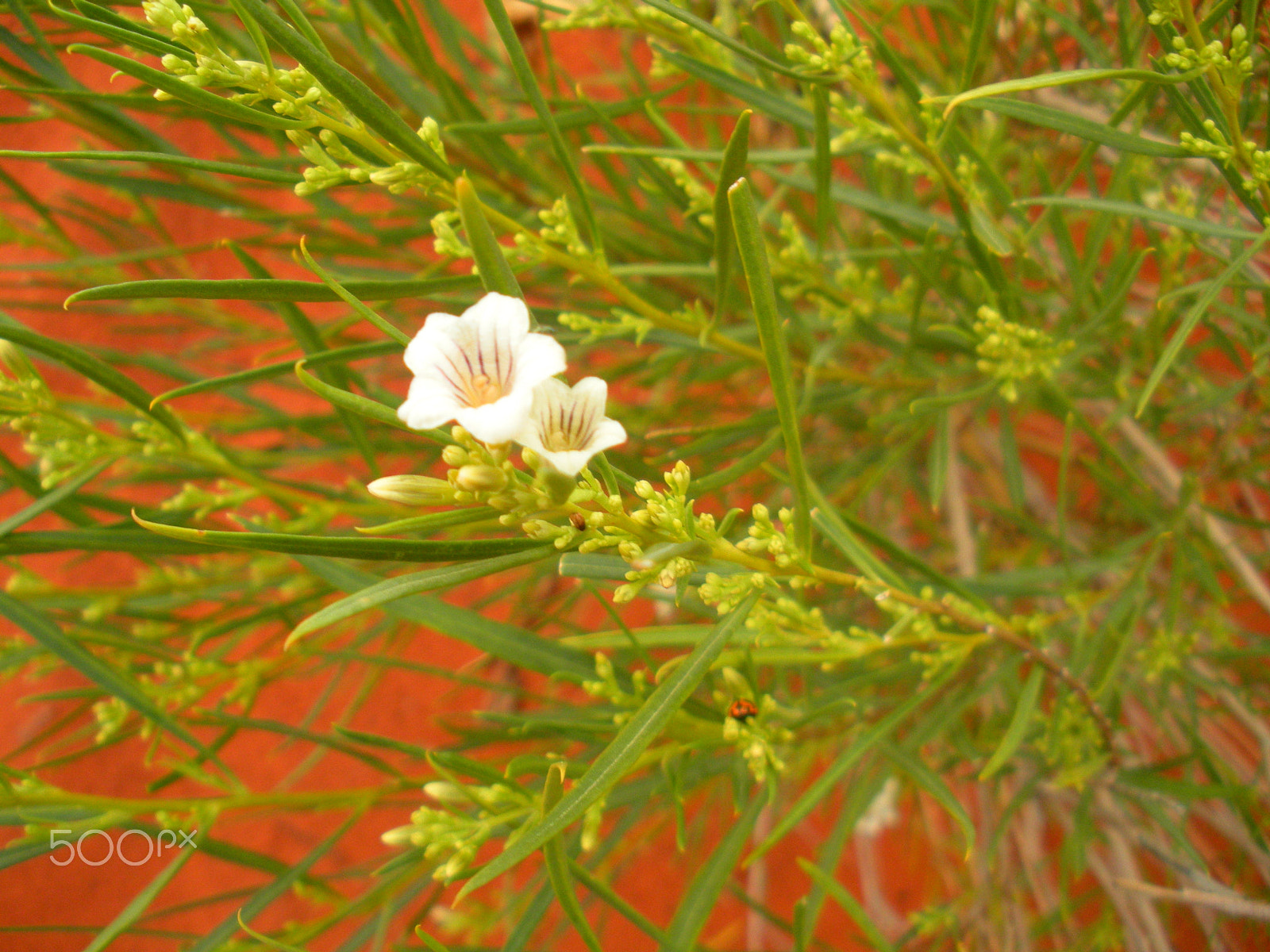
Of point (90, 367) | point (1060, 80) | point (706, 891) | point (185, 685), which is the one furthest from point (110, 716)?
point (1060, 80)

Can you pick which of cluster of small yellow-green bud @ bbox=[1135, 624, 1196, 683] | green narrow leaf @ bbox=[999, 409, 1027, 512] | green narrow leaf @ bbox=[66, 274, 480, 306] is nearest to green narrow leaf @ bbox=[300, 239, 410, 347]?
green narrow leaf @ bbox=[66, 274, 480, 306]

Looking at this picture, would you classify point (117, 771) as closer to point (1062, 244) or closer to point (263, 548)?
point (263, 548)

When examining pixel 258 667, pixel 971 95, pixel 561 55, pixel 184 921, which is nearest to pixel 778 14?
pixel 971 95

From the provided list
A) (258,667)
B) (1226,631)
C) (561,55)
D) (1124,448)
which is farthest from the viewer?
(561,55)

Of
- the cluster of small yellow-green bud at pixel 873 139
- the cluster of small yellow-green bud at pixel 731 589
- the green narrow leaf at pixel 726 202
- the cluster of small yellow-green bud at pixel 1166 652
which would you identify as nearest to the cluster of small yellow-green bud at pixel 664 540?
the cluster of small yellow-green bud at pixel 731 589

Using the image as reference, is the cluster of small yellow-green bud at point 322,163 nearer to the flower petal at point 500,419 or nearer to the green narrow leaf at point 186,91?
the green narrow leaf at point 186,91

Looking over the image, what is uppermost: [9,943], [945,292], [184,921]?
[945,292]

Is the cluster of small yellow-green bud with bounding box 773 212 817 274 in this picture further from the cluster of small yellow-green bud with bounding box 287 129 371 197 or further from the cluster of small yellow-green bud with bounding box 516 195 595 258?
the cluster of small yellow-green bud with bounding box 287 129 371 197

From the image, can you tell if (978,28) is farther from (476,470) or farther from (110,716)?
(110,716)

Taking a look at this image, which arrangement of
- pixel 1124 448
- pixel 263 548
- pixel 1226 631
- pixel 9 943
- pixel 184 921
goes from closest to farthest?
pixel 263 548 → pixel 1226 631 → pixel 1124 448 → pixel 9 943 → pixel 184 921
